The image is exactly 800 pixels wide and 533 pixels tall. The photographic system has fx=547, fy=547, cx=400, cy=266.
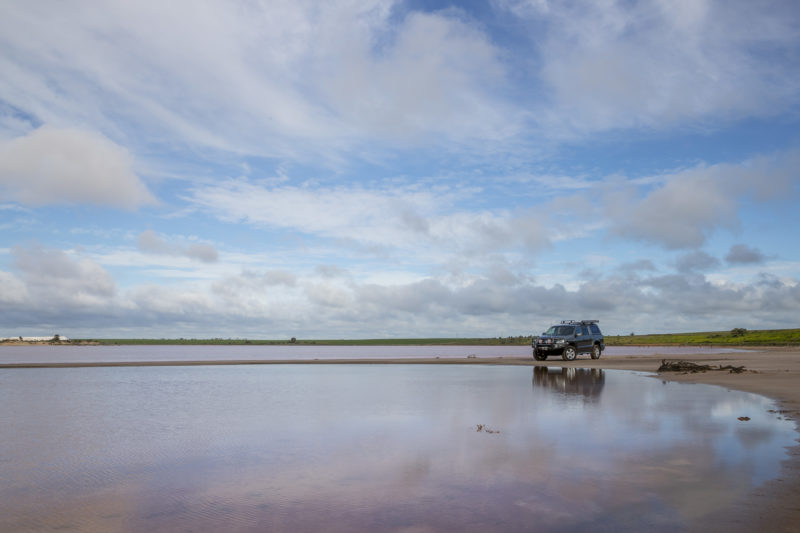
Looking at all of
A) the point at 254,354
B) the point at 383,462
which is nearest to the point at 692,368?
the point at 383,462

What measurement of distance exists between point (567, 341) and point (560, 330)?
1343mm

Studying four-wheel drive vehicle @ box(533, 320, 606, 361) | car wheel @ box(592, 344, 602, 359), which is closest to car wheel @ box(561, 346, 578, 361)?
four-wheel drive vehicle @ box(533, 320, 606, 361)

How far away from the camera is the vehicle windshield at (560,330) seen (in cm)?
4238

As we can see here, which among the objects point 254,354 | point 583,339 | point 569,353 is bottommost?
point 254,354

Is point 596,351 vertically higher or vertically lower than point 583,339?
lower

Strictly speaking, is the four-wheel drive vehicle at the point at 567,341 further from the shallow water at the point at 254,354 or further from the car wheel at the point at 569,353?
the shallow water at the point at 254,354

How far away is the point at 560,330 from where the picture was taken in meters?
42.7

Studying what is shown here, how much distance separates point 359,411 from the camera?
15617mm

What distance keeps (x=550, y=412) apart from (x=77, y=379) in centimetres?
2390

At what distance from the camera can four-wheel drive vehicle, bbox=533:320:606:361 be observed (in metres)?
41.7

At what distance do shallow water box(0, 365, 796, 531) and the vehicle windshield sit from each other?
24.3m

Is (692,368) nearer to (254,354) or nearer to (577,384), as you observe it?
(577,384)

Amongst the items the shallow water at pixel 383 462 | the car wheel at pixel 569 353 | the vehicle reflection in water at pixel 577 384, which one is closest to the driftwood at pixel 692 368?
the vehicle reflection in water at pixel 577 384

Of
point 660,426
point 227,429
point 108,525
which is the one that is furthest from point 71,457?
point 660,426
